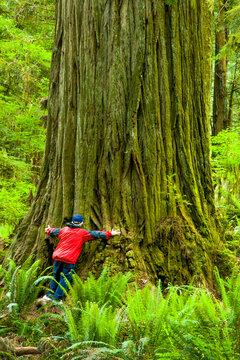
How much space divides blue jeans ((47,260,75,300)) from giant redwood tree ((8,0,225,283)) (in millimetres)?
240

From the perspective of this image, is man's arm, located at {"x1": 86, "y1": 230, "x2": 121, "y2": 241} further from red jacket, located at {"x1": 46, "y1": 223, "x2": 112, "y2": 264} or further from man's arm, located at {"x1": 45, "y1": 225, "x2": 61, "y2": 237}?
man's arm, located at {"x1": 45, "y1": 225, "x2": 61, "y2": 237}

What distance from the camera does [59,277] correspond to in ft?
14.1

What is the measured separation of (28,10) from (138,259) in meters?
8.37

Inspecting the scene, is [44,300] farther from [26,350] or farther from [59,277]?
[26,350]

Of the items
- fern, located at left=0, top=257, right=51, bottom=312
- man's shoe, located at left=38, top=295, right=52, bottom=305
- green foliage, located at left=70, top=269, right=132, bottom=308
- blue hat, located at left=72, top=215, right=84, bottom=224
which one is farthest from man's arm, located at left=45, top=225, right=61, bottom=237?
green foliage, located at left=70, top=269, right=132, bottom=308

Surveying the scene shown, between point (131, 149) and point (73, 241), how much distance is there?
1.54 meters

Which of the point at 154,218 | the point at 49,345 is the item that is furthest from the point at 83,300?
the point at 154,218

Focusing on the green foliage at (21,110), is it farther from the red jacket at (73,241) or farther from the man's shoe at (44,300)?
the man's shoe at (44,300)

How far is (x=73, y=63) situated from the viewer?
5012 millimetres

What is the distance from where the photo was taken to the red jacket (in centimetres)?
404

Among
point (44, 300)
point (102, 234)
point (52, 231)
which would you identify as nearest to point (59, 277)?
point (44, 300)

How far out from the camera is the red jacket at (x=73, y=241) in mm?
4039

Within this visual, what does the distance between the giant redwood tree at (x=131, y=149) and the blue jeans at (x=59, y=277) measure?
0.79 ft

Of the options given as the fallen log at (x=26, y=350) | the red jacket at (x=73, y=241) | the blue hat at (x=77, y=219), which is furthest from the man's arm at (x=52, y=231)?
the fallen log at (x=26, y=350)
